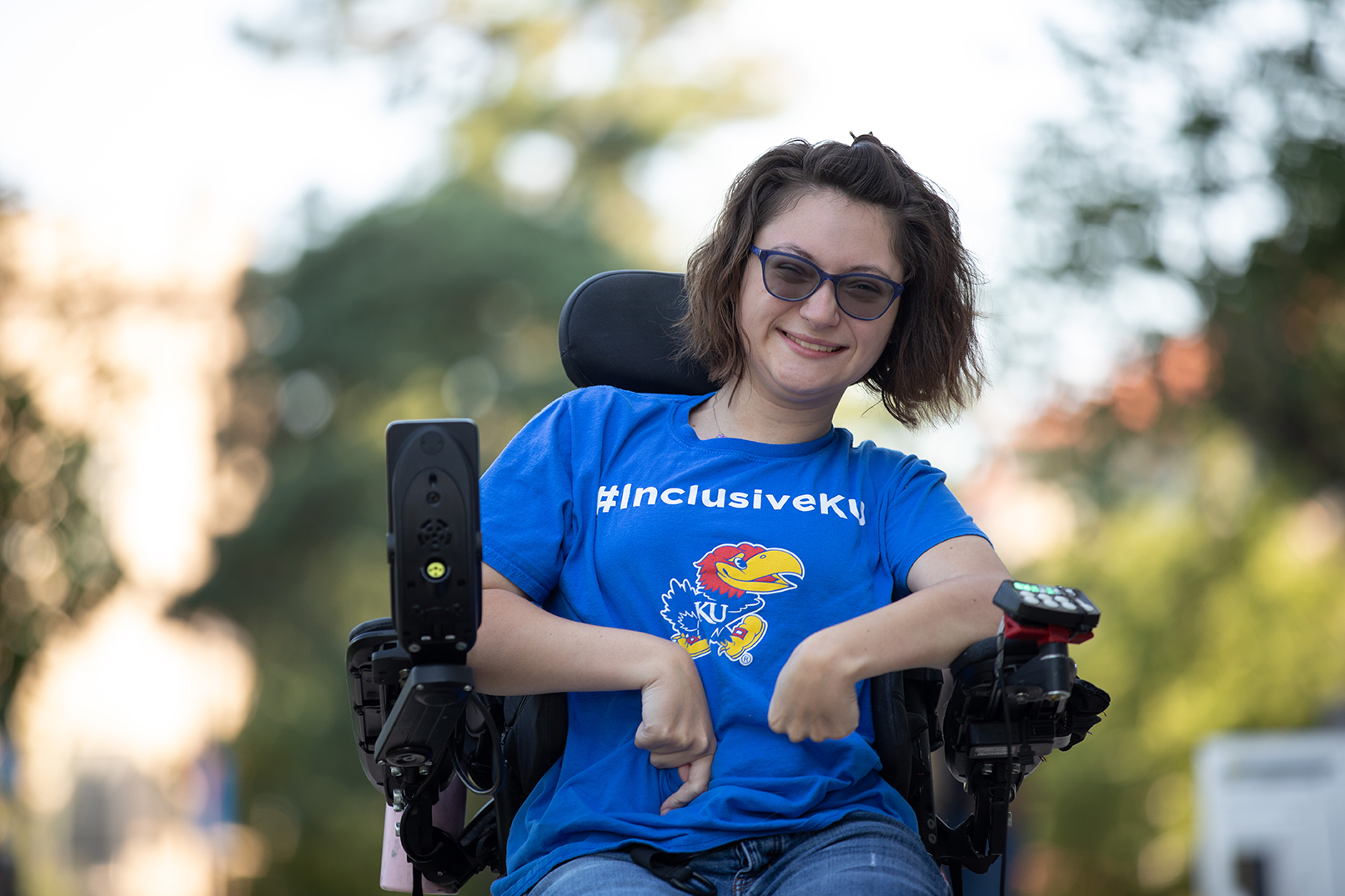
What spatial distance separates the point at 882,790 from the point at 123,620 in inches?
469

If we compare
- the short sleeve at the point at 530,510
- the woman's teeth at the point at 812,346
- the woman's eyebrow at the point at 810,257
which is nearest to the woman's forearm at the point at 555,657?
the short sleeve at the point at 530,510

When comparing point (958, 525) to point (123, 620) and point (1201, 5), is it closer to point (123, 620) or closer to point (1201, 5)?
point (1201, 5)

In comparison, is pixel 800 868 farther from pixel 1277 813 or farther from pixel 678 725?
pixel 1277 813

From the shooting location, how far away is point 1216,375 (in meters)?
6.88

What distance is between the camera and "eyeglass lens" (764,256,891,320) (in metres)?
1.89

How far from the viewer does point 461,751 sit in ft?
5.87

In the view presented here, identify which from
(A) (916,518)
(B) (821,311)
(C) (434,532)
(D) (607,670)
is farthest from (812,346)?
(C) (434,532)

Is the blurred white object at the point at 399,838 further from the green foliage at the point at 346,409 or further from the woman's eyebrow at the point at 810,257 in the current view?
the green foliage at the point at 346,409

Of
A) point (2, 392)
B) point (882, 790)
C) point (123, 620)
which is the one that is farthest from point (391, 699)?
point (123, 620)

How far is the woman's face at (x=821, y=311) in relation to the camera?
189 centimetres

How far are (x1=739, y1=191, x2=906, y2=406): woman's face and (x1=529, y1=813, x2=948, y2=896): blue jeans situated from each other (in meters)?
0.63

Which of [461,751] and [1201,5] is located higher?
[1201,5]

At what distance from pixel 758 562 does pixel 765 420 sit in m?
0.26

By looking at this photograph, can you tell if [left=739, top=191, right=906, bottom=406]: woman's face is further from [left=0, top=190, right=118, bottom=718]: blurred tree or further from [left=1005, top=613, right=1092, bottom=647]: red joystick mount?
[left=0, top=190, right=118, bottom=718]: blurred tree
